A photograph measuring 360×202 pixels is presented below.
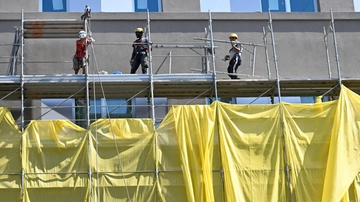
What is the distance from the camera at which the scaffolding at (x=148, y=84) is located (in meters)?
21.5

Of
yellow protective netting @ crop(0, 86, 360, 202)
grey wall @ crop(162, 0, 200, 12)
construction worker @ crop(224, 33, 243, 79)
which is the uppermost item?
grey wall @ crop(162, 0, 200, 12)

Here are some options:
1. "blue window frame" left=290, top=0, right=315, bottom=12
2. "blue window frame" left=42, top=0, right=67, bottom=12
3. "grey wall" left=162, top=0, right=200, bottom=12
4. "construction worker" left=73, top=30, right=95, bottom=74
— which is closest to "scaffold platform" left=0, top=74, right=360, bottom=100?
"construction worker" left=73, top=30, right=95, bottom=74

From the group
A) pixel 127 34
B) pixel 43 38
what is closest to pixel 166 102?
pixel 127 34

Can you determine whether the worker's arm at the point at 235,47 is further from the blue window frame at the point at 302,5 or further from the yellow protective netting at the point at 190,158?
the blue window frame at the point at 302,5

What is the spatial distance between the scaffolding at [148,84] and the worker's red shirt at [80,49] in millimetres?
455

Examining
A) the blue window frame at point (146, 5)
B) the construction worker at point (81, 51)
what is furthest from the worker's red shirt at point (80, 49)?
the blue window frame at point (146, 5)

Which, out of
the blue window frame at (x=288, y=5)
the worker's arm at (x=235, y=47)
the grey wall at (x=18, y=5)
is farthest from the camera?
the blue window frame at (x=288, y=5)

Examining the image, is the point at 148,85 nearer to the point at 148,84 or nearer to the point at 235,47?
the point at 148,84

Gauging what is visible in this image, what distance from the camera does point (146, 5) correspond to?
83.0 ft

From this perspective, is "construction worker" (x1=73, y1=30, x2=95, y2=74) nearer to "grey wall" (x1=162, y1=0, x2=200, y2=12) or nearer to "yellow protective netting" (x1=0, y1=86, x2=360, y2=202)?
"yellow protective netting" (x1=0, y1=86, x2=360, y2=202)

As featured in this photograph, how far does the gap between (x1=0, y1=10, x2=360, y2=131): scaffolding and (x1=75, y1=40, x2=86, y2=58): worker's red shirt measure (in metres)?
0.45

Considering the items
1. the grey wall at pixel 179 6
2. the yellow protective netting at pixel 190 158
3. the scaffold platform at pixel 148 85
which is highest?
the grey wall at pixel 179 6

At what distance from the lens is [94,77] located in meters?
21.6

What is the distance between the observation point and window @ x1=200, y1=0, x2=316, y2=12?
25.4m
